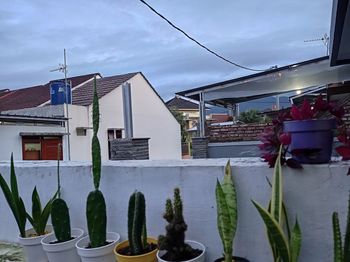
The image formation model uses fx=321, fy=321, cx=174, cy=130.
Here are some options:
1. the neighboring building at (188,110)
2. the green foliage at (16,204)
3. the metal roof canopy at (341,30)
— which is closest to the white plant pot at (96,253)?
the green foliage at (16,204)

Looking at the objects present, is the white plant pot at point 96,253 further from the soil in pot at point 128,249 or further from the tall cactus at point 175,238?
the tall cactus at point 175,238

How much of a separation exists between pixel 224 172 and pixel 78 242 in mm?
989

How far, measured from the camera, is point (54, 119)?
35.7 ft

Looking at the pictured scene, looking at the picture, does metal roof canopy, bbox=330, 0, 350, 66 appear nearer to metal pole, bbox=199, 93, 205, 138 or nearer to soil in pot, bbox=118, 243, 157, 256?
soil in pot, bbox=118, 243, 157, 256

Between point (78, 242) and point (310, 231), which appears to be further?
point (78, 242)

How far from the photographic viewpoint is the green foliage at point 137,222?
170 centimetres

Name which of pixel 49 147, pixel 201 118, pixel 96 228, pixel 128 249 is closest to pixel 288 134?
pixel 128 249

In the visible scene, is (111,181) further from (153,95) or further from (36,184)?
(153,95)

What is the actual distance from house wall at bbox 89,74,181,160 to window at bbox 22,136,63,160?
81.9 inches

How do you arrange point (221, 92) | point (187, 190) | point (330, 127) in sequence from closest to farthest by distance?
1. point (330, 127)
2. point (187, 190)
3. point (221, 92)

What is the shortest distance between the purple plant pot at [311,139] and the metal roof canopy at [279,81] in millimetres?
5893

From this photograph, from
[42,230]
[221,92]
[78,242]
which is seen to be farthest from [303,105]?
[221,92]

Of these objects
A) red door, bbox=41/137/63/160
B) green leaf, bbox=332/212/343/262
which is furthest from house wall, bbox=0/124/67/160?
green leaf, bbox=332/212/343/262

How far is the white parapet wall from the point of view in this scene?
1520 mm
